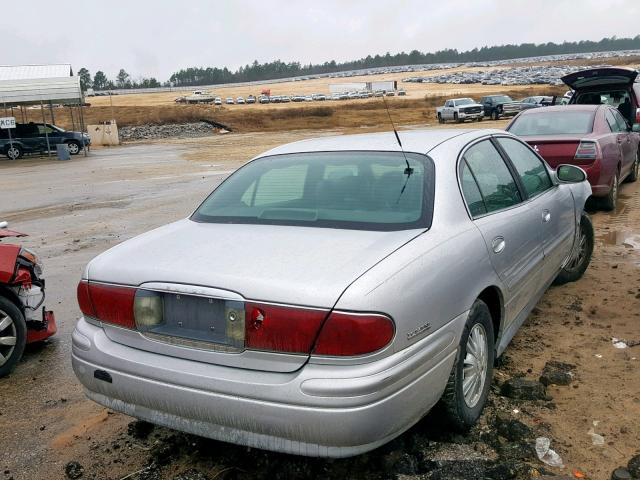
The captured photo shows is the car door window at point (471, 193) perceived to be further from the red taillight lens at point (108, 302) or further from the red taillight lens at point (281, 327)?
the red taillight lens at point (108, 302)

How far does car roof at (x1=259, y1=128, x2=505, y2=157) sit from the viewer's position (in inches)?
141

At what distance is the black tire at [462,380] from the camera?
2.90 metres

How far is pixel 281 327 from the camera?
93.8 inches

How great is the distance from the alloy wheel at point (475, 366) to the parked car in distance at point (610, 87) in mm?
10469

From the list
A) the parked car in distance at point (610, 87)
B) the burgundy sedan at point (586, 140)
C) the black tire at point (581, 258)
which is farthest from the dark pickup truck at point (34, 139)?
the black tire at point (581, 258)

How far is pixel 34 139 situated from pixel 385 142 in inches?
1202

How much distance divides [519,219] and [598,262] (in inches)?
125

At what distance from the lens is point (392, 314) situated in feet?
7.82

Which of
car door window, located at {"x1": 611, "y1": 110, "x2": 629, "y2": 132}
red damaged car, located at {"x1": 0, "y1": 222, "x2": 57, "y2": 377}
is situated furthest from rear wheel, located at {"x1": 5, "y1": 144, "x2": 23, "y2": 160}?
car door window, located at {"x1": 611, "y1": 110, "x2": 629, "y2": 132}

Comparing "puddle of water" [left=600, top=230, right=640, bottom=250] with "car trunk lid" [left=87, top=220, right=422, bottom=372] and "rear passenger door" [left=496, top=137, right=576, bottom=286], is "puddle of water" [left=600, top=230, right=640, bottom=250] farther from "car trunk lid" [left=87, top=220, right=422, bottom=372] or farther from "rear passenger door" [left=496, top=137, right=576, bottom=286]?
"car trunk lid" [left=87, top=220, right=422, bottom=372]

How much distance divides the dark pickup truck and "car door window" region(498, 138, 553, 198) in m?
29.4

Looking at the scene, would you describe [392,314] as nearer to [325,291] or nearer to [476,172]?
[325,291]

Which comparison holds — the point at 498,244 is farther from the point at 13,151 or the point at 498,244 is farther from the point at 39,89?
the point at 13,151

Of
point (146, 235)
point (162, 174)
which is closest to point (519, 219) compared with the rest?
point (146, 235)
